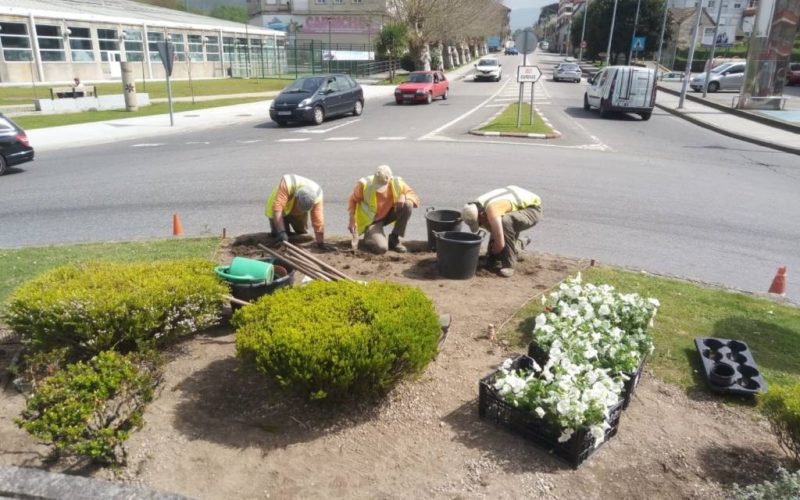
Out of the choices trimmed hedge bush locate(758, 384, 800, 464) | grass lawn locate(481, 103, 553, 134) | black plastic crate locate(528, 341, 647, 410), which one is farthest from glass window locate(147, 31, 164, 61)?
trimmed hedge bush locate(758, 384, 800, 464)

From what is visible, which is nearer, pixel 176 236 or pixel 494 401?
pixel 494 401

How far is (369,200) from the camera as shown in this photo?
6.80 metres

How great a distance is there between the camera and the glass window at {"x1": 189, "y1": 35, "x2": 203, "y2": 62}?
46.8 metres

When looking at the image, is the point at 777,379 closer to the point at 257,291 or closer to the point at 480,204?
the point at 480,204

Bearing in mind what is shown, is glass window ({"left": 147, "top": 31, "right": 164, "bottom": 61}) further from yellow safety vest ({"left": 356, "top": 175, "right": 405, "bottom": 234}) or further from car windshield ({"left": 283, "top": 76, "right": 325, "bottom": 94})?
yellow safety vest ({"left": 356, "top": 175, "right": 405, "bottom": 234})

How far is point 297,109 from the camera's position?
19.8 meters

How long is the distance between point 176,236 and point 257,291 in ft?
11.9

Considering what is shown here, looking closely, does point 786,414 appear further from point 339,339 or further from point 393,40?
point 393,40

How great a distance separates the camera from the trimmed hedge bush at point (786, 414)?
3141mm

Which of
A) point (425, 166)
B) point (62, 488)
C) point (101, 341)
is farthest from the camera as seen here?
point (425, 166)

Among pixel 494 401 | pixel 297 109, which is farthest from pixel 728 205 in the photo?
pixel 297 109

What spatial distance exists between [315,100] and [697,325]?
56.8ft

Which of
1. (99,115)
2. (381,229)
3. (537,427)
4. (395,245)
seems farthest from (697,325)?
(99,115)

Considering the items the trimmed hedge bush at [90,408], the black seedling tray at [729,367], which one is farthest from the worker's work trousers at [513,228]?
the trimmed hedge bush at [90,408]
